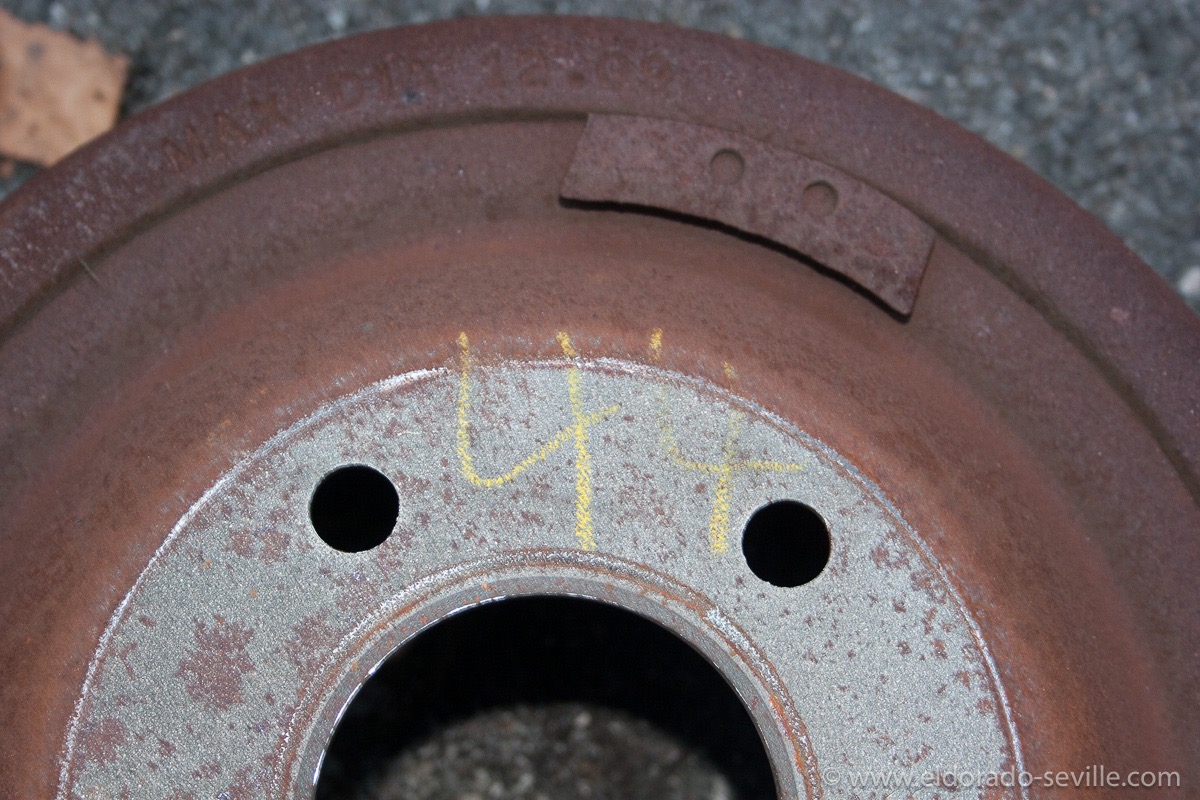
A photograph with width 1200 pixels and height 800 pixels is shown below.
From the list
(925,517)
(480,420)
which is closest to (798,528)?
(925,517)

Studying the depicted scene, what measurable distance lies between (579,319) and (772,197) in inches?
6.5

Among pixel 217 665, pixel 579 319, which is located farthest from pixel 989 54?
pixel 217 665

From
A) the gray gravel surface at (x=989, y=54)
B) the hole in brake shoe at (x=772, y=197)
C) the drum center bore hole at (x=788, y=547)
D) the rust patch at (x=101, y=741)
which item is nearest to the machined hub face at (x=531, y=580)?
the rust patch at (x=101, y=741)

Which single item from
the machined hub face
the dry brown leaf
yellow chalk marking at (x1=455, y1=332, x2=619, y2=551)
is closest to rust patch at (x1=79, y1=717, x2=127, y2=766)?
the machined hub face

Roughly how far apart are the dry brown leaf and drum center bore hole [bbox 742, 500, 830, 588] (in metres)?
0.82

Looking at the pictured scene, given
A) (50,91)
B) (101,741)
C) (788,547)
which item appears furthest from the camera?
(50,91)

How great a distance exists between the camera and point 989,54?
1.26m

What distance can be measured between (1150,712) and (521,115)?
62 centimetres

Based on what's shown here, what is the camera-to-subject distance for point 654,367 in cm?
82

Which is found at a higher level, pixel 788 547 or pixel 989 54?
pixel 989 54

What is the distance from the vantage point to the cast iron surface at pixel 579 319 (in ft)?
2.63

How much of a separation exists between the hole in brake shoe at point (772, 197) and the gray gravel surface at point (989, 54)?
0.49 meters

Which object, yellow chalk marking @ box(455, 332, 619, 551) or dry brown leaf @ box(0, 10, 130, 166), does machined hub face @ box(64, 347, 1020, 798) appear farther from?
dry brown leaf @ box(0, 10, 130, 166)

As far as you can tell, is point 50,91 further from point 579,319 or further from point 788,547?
point 788,547
